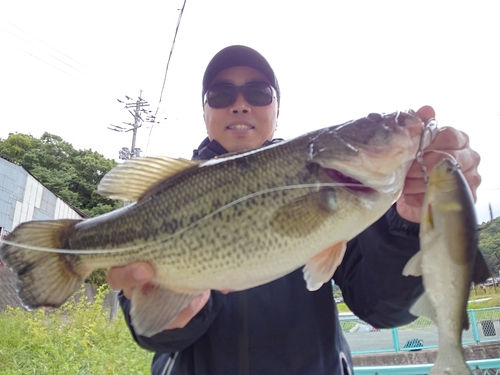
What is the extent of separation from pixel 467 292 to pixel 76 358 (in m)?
5.86

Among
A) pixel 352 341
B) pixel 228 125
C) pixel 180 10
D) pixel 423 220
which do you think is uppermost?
pixel 180 10

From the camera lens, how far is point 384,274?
161 centimetres

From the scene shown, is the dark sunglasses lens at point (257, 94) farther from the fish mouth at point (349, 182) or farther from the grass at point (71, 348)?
the grass at point (71, 348)

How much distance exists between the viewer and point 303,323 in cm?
184

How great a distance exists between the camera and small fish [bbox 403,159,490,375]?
3.94 ft

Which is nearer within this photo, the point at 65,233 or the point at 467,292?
the point at 467,292

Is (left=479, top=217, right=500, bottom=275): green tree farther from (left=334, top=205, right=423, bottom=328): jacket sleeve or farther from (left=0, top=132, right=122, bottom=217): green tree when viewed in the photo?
(left=0, top=132, right=122, bottom=217): green tree

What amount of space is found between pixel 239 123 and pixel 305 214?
4.12ft

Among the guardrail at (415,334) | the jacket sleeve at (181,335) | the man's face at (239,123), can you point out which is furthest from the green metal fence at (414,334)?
the jacket sleeve at (181,335)

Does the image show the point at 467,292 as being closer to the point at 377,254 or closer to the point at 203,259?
the point at 377,254

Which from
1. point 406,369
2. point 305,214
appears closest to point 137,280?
point 305,214

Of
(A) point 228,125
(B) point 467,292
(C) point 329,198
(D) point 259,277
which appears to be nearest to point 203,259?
(D) point 259,277

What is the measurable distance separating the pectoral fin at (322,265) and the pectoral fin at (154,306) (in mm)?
483

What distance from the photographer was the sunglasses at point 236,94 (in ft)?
8.20
